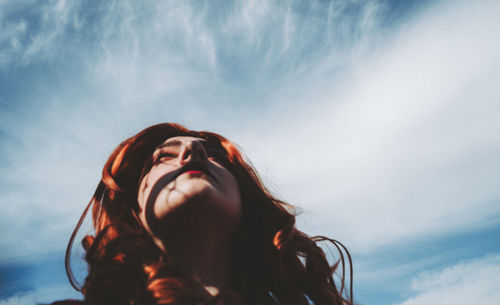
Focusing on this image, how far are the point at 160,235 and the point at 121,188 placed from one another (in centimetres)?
82

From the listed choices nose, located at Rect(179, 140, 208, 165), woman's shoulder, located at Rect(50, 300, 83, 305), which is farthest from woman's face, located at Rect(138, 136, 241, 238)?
woman's shoulder, located at Rect(50, 300, 83, 305)

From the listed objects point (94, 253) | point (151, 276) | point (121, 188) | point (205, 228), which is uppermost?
point (121, 188)

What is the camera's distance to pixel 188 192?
2113 millimetres

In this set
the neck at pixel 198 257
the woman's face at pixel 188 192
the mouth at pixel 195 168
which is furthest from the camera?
the mouth at pixel 195 168

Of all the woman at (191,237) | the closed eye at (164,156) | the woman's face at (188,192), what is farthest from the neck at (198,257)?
the closed eye at (164,156)

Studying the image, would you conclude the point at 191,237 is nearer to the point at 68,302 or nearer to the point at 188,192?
the point at 188,192

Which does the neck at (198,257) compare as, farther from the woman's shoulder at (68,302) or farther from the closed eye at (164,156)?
the closed eye at (164,156)

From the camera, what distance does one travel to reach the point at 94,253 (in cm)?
218

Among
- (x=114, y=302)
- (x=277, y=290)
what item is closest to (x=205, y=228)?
(x=114, y=302)

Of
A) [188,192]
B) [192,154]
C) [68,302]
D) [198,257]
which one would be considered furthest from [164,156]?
[68,302]

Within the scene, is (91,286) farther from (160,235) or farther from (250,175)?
(250,175)

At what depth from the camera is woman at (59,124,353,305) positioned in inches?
78.0

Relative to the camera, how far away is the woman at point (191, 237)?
1.98 metres

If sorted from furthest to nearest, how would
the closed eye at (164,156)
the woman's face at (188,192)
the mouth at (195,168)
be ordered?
1. the closed eye at (164,156)
2. the mouth at (195,168)
3. the woman's face at (188,192)
